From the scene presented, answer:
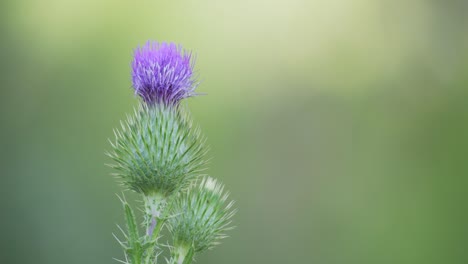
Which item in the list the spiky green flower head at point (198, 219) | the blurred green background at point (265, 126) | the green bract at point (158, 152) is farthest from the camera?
the blurred green background at point (265, 126)

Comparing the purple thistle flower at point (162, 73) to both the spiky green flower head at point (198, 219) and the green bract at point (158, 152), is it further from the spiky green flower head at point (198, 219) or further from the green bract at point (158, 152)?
the spiky green flower head at point (198, 219)

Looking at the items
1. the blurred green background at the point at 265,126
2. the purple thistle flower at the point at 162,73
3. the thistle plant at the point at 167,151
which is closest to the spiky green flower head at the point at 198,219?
the thistle plant at the point at 167,151

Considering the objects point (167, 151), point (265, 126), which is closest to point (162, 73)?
point (167, 151)

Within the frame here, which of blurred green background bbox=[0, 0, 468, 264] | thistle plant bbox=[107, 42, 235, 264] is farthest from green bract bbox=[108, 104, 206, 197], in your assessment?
blurred green background bbox=[0, 0, 468, 264]

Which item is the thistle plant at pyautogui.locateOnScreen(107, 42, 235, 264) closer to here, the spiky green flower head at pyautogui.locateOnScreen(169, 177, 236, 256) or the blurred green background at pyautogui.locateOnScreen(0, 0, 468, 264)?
the spiky green flower head at pyautogui.locateOnScreen(169, 177, 236, 256)

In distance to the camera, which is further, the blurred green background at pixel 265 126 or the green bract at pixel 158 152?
the blurred green background at pixel 265 126

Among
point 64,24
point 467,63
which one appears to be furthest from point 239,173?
point 467,63

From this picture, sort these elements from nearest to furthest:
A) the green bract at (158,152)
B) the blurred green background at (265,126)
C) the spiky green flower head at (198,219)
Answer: the green bract at (158,152) < the spiky green flower head at (198,219) < the blurred green background at (265,126)

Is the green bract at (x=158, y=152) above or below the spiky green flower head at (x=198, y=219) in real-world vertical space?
above
